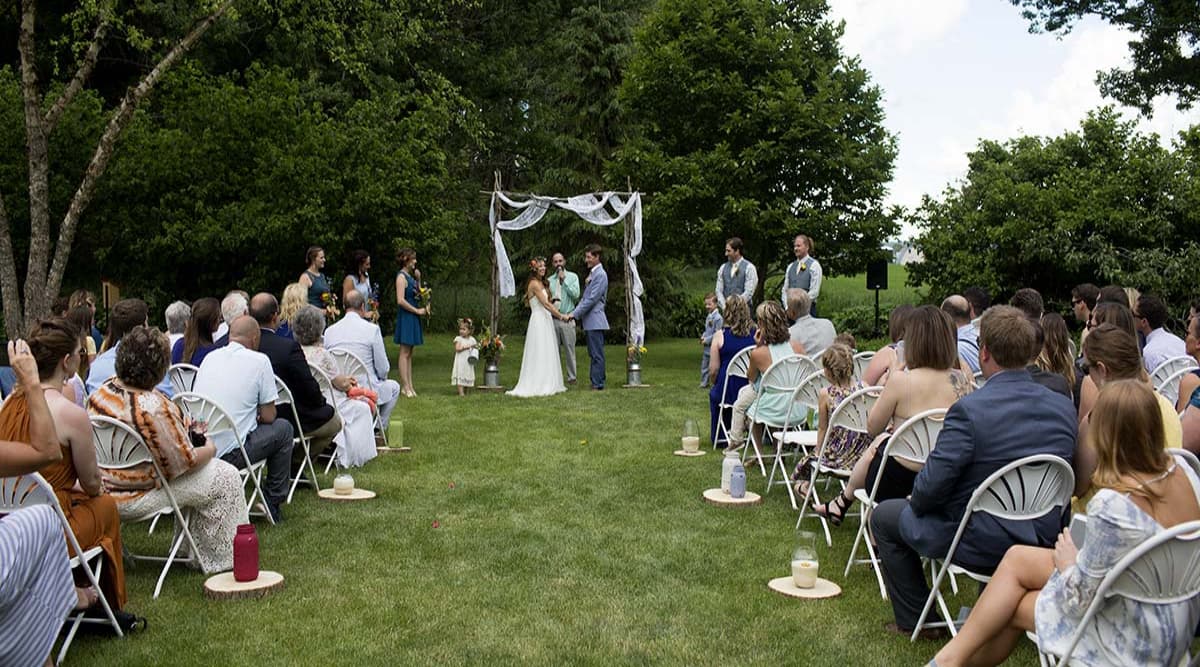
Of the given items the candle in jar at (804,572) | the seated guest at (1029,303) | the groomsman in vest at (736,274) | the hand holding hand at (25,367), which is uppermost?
the groomsman in vest at (736,274)

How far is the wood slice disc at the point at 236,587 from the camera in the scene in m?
4.60

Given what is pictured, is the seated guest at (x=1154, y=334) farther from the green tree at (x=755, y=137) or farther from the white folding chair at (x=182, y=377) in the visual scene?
the green tree at (x=755, y=137)

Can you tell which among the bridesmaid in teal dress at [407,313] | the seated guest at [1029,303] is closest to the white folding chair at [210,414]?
the seated guest at [1029,303]

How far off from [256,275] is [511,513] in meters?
10.1

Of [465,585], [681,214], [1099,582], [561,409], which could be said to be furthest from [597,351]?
[1099,582]

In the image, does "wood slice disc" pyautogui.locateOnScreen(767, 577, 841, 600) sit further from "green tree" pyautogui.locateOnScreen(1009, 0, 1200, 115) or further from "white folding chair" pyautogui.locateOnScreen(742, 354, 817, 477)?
"green tree" pyautogui.locateOnScreen(1009, 0, 1200, 115)

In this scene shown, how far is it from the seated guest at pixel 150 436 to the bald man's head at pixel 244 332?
115cm

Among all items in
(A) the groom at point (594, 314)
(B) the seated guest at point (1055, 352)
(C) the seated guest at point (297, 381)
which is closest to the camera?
(B) the seated guest at point (1055, 352)

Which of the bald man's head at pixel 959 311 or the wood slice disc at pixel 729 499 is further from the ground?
the bald man's head at pixel 959 311

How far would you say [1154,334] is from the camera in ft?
21.7

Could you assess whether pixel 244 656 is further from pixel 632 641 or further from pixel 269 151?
pixel 269 151

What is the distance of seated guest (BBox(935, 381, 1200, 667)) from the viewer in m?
2.75

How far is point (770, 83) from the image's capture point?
57.5 ft

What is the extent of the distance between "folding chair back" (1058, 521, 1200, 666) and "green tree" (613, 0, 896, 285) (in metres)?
14.3
